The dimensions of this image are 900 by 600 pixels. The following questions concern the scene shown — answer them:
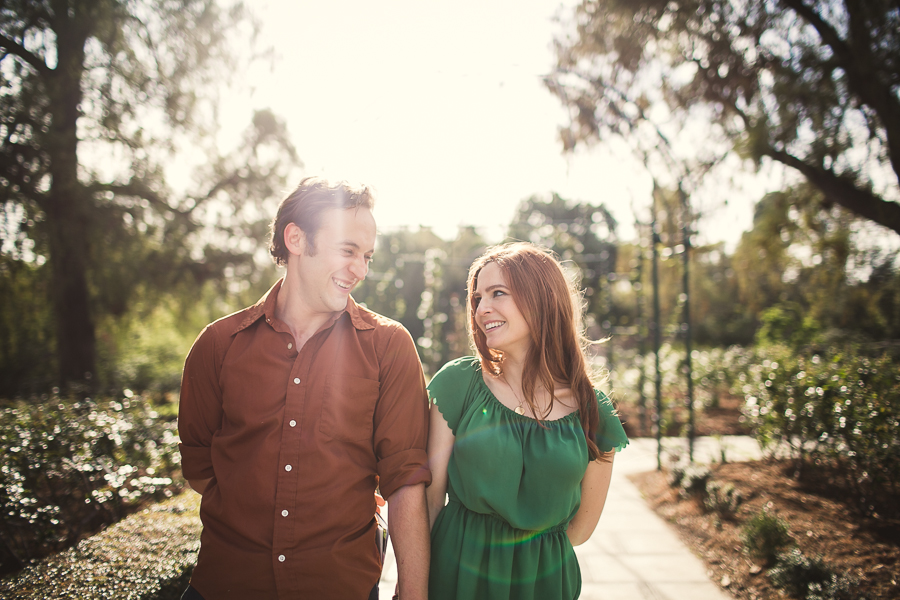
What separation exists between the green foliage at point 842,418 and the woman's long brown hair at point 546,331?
263 cm

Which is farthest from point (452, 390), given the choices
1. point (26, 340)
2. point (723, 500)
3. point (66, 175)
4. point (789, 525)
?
point (26, 340)

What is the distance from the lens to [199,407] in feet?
5.09

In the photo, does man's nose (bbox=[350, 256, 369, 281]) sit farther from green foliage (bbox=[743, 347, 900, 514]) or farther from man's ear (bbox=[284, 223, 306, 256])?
green foliage (bbox=[743, 347, 900, 514])

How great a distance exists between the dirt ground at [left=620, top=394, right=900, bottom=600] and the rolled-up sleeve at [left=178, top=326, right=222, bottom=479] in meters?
2.80

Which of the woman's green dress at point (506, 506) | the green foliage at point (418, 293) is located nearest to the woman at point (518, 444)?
Answer: the woman's green dress at point (506, 506)

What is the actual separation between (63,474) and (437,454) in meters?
2.47

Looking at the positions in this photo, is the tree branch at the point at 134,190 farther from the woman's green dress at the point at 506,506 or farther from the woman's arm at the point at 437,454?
the woman's green dress at the point at 506,506

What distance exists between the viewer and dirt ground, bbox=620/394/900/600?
265 centimetres

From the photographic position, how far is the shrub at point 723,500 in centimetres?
351

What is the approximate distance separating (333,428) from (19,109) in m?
5.75

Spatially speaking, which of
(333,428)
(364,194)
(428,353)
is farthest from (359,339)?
(428,353)

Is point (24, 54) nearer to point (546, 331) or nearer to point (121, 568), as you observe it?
point (121, 568)

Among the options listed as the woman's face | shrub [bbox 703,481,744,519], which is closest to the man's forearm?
the woman's face

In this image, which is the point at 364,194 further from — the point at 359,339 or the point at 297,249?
the point at 359,339
